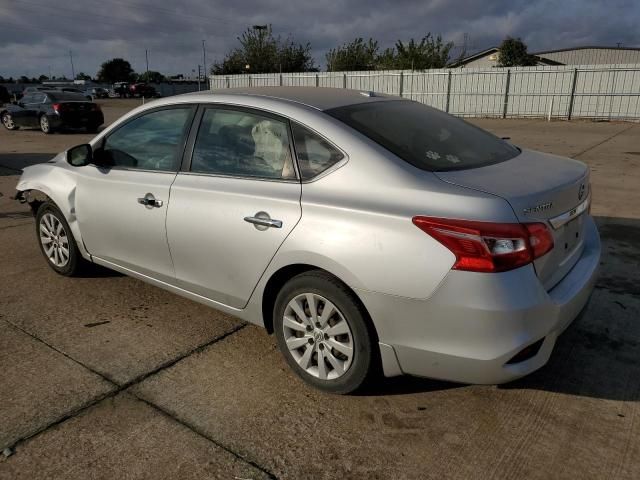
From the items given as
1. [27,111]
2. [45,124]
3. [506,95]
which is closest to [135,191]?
[45,124]

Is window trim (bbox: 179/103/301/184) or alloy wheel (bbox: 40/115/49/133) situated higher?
window trim (bbox: 179/103/301/184)

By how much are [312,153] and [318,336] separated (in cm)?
98

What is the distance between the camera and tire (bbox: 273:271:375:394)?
8.52 feet

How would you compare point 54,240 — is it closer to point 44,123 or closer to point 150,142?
point 150,142

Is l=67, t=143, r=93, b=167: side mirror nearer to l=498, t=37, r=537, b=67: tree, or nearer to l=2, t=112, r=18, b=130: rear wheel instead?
l=2, t=112, r=18, b=130: rear wheel

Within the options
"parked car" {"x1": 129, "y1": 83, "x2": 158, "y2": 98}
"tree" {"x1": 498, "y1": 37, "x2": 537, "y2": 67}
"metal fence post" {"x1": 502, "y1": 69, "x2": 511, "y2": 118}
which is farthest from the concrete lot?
"parked car" {"x1": 129, "y1": 83, "x2": 158, "y2": 98}

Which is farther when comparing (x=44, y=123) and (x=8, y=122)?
(x=8, y=122)

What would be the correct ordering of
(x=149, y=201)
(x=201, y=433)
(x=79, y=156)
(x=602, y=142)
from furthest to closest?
(x=602, y=142) → (x=79, y=156) → (x=149, y=201) → (x=201, y=433)

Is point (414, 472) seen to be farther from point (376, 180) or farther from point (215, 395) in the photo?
point (376, 180)

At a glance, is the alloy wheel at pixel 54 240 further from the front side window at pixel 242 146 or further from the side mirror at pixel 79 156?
the front side window at pixel 242 146

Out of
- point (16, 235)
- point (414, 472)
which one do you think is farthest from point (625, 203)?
point (16, 235)

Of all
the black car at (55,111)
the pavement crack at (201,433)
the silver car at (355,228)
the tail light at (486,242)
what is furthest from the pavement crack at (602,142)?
the black car at (55,111)

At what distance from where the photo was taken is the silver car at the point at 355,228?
7.55 ft

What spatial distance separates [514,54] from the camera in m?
43.6
